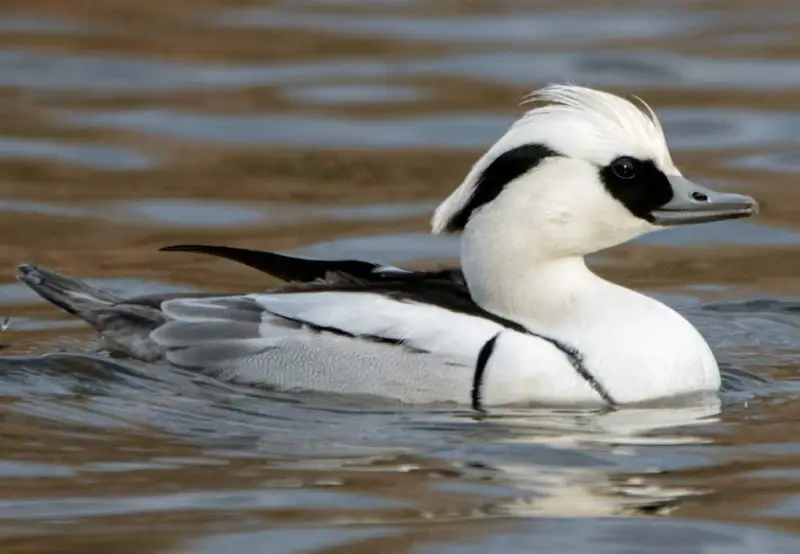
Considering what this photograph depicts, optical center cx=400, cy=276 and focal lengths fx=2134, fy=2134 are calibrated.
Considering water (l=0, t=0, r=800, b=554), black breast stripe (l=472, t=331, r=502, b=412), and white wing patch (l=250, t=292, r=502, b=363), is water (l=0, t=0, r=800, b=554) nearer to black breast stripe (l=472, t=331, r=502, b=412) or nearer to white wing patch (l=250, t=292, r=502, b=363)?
black breast stripe (l=472, t=331, r=502, b=412)

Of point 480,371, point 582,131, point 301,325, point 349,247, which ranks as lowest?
point 480,371

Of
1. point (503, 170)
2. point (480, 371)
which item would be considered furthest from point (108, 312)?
point (503, 170)

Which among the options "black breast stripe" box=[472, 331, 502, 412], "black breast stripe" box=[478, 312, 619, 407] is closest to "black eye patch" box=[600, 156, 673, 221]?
"black breast stripe" box=[478, 312, 619, 407]

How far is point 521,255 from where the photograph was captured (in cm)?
809

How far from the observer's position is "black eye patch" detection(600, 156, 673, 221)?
804cm

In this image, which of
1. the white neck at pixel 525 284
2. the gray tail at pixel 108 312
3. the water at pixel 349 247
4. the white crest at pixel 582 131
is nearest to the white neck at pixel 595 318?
the white neck at pixel 525 284

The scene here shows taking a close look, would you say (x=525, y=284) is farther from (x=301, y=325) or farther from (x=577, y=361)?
(x=301, y=325)

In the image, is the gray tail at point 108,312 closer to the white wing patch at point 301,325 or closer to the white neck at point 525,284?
the white wing patch at point 301,325

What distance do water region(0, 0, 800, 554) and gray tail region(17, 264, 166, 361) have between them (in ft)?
0.59

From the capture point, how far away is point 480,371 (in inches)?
311

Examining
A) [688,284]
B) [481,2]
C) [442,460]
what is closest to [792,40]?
[481,2]

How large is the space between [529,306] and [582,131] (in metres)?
0.69

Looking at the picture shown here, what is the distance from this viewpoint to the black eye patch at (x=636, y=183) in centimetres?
804

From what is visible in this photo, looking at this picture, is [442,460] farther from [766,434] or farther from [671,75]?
[671,75]
